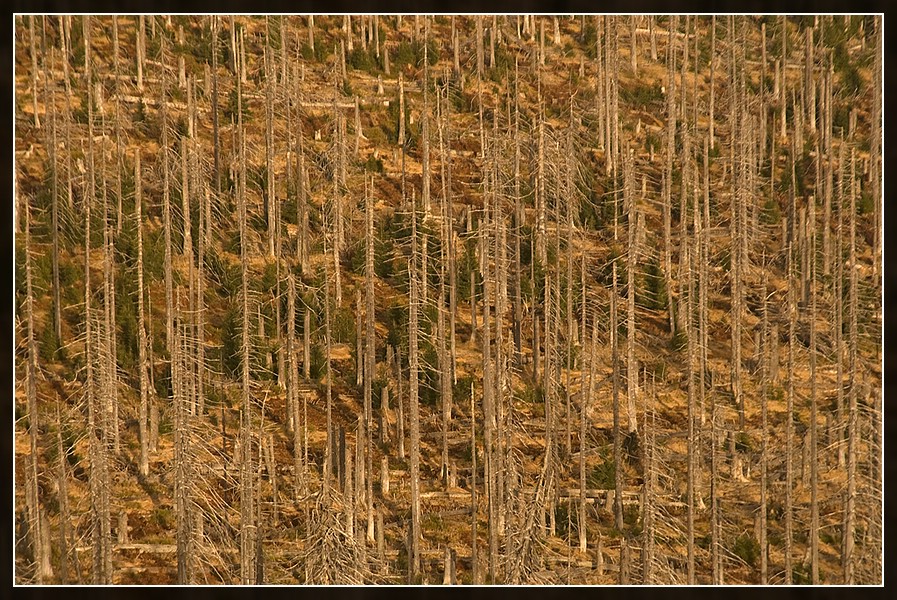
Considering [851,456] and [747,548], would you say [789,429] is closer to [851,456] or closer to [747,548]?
[851,456]

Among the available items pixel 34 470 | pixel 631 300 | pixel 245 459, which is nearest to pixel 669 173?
pixel 631 300

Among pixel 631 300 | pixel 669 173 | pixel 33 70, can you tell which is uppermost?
pixel 33 70

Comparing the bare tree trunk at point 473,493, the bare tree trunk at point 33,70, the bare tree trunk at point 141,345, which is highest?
the bare tree trunk at point 33,70

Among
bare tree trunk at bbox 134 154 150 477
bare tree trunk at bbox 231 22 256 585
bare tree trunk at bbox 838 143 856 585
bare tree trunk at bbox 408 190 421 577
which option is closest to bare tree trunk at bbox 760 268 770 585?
bare tree trunk at bbox 838 143 856 585

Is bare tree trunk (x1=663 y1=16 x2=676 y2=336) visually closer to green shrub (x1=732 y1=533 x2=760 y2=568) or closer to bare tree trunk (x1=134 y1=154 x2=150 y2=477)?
green shrub (x1=732 y1=533 x2=760 y2=568)

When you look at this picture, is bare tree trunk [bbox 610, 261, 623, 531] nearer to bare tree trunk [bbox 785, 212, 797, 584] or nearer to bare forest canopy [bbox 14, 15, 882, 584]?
bare forest canopy [bbox 14, 15, 882, 584]

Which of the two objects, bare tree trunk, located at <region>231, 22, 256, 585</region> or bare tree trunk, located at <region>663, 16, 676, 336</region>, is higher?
bare tree trunk, located at <region>663, 16, 676, 336</region>

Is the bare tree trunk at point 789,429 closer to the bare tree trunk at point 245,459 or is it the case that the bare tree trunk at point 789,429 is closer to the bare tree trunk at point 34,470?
the bare tree trunk at point 245,459

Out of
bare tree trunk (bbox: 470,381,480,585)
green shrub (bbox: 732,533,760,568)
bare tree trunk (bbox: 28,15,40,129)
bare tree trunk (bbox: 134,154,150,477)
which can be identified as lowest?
green shrub (bbox: 732,533,760,568)

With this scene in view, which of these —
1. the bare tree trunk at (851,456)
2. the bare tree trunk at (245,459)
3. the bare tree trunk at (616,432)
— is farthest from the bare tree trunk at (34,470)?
the bare tree trunk at (851,456)

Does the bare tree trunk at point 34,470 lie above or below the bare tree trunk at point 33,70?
below
